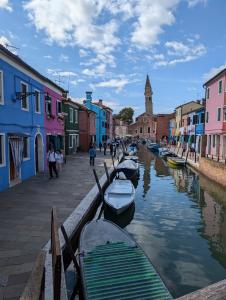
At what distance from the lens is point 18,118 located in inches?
553

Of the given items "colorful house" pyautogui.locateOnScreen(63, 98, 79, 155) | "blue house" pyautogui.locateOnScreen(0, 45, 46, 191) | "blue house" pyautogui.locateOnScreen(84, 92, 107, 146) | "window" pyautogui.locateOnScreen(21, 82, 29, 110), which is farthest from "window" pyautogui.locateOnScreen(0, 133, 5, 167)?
"blue house" pyautogui.locateOnScreen(84, 92, 107, 146)

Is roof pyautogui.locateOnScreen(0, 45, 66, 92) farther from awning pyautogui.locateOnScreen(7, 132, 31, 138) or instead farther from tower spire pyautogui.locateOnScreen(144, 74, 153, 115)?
tower spire pyautogui.locateOnScreen(144, 74, 153, 115)

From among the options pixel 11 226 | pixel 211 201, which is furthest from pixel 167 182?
pixel 11 226

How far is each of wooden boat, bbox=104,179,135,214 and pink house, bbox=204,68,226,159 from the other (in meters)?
13.5

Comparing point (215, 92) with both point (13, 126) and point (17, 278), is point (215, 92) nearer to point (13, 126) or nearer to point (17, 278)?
point (13, 126)

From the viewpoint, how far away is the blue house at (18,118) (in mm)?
12355

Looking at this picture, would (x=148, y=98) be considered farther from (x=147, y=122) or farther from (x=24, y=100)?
(x=24, y=100)

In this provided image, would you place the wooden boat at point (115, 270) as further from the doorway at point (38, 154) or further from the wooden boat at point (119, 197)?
the doorway at point (38, 154)

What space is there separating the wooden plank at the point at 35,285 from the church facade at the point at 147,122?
83.8m

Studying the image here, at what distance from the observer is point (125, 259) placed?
594 cm

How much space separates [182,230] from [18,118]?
936 cm

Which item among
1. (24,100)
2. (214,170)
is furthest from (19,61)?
(214,170)

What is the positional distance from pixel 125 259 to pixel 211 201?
433 inches

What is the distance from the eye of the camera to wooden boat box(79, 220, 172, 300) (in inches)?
189
